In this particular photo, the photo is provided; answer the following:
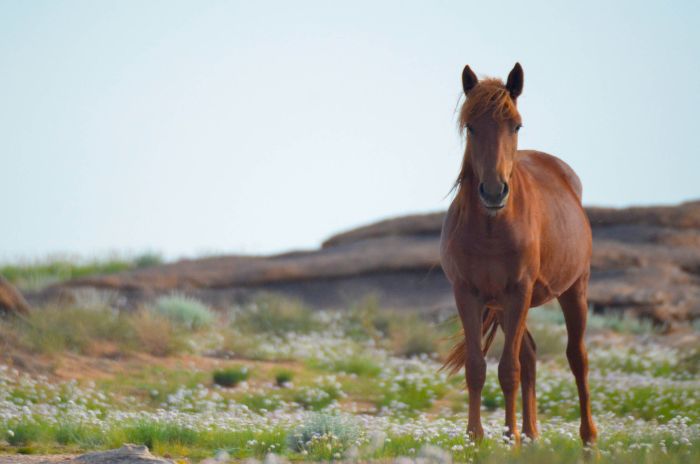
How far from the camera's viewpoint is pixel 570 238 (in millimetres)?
7410

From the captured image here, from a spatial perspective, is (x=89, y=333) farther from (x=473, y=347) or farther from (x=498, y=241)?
(x=498, y=241)

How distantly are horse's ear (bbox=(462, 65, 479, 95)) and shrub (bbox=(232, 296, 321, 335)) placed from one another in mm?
11320

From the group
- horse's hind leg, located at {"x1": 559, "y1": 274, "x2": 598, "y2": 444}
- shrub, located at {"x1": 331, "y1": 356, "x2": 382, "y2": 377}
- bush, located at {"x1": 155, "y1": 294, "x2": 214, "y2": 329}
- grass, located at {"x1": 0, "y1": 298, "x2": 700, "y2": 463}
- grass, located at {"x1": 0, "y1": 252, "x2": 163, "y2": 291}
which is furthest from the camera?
grass, located at {"x1": 0, "y1": 252, "x2": 163, "y2": 291}

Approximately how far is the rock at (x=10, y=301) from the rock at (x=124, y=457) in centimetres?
907

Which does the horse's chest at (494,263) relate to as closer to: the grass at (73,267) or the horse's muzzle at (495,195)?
the horse's muzzle at (495,195)

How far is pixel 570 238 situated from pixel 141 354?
8.29m

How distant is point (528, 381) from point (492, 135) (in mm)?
2181

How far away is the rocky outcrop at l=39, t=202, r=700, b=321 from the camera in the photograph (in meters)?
20.9

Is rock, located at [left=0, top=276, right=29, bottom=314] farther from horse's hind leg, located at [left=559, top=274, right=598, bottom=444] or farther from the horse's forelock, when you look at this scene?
the horse's forelock

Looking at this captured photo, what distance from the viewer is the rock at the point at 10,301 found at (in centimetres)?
1441

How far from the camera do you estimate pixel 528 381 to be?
7.33 m

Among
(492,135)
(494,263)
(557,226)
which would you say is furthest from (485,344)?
(492,135)

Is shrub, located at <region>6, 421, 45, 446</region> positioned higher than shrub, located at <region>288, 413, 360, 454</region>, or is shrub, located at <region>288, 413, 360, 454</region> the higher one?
shrub, located at <region>288, 413, 360, 454</region>

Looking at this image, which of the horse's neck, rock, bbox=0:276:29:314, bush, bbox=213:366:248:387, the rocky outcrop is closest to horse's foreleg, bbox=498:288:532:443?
the horse's neck
